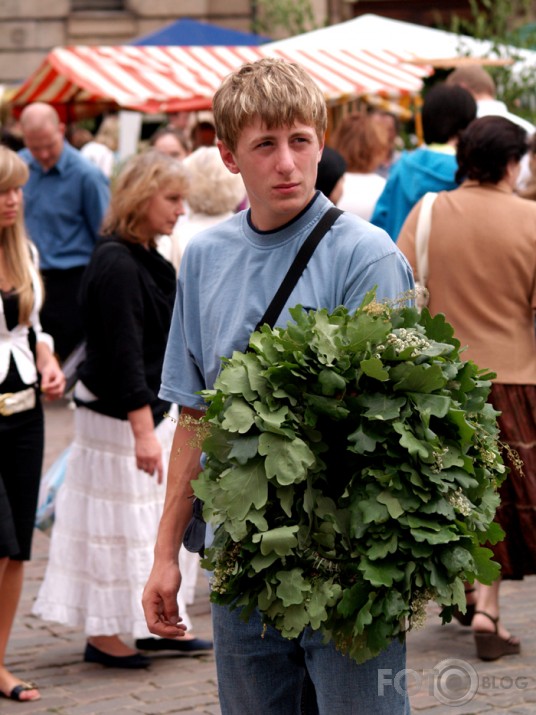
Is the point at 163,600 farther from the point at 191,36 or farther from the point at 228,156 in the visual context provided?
the point at 191,36

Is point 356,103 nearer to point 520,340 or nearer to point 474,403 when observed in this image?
point 520,340

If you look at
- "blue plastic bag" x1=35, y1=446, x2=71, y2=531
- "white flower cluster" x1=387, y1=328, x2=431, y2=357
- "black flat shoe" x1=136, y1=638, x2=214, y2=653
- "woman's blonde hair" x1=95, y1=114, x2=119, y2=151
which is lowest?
"woman's blonde hair" x1=95, y1=114, x2=119, y2=151

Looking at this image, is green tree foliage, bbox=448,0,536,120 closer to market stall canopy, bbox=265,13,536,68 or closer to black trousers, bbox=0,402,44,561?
market stall canopy, bbox=265,13,536,68

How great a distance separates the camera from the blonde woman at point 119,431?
207 inches

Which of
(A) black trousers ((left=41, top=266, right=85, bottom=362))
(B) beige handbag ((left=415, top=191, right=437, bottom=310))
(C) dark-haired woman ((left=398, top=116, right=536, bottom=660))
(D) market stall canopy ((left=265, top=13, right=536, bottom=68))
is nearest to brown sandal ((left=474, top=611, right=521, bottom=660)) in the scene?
(C) dark-haired woman ((left=398, top=116, right=536, bottom=660))

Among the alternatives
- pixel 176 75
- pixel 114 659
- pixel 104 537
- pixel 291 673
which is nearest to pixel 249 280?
pixel 291 673

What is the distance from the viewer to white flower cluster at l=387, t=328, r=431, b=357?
8.07ft

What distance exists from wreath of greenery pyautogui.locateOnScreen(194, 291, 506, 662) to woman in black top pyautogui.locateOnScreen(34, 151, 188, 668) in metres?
Answer: 2.77

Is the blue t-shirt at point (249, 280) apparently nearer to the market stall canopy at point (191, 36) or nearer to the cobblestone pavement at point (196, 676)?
the cobblestone pavement at point (196, 676)

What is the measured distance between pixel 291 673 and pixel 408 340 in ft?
2.58

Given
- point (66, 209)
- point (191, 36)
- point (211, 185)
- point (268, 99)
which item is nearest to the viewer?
point (268, 99)

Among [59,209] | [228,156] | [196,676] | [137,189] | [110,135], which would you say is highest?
[228,156]

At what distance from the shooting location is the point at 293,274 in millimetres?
2771

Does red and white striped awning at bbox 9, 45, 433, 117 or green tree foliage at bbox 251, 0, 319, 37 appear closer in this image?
red and white striped awning at bbox 9, 45, 433, 117
